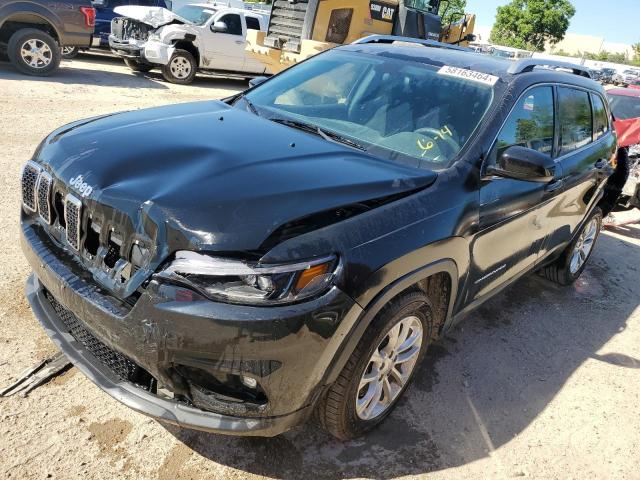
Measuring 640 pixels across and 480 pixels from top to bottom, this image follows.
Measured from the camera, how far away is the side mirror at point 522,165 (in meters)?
2.86

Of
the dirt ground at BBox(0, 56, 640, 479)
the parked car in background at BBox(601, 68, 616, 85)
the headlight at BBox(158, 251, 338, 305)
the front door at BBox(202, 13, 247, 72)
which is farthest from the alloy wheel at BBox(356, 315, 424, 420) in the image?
the parked car in background at BBox(601, 68, 616, 85)

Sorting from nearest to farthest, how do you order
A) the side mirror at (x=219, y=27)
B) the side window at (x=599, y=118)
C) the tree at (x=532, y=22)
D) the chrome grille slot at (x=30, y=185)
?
the chrome grille slot at (x=30, y=185)
the side window at (x=599, y=118)
the side mirror at (x=219, y=27)
the tree at (x=532, y=22)

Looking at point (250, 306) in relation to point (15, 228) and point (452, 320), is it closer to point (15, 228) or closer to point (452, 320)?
point (452, 320)

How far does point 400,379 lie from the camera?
9.39 ft

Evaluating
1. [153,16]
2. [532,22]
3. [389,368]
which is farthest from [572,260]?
[532,22]

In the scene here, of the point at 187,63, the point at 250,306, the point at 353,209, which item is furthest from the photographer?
the point at 187,63

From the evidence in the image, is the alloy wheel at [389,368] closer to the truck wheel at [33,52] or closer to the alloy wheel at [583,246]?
the alloy wheel at [583,246]

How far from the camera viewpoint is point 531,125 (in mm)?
3457

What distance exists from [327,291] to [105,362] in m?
1.04

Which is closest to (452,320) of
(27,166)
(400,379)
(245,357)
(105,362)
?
(400,379)

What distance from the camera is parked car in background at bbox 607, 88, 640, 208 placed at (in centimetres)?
718

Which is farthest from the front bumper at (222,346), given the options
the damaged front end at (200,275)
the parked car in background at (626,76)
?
the parked car in background at (626,76)

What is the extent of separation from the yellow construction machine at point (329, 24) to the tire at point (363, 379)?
28.4ft

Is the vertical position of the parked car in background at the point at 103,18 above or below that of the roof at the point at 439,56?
below
